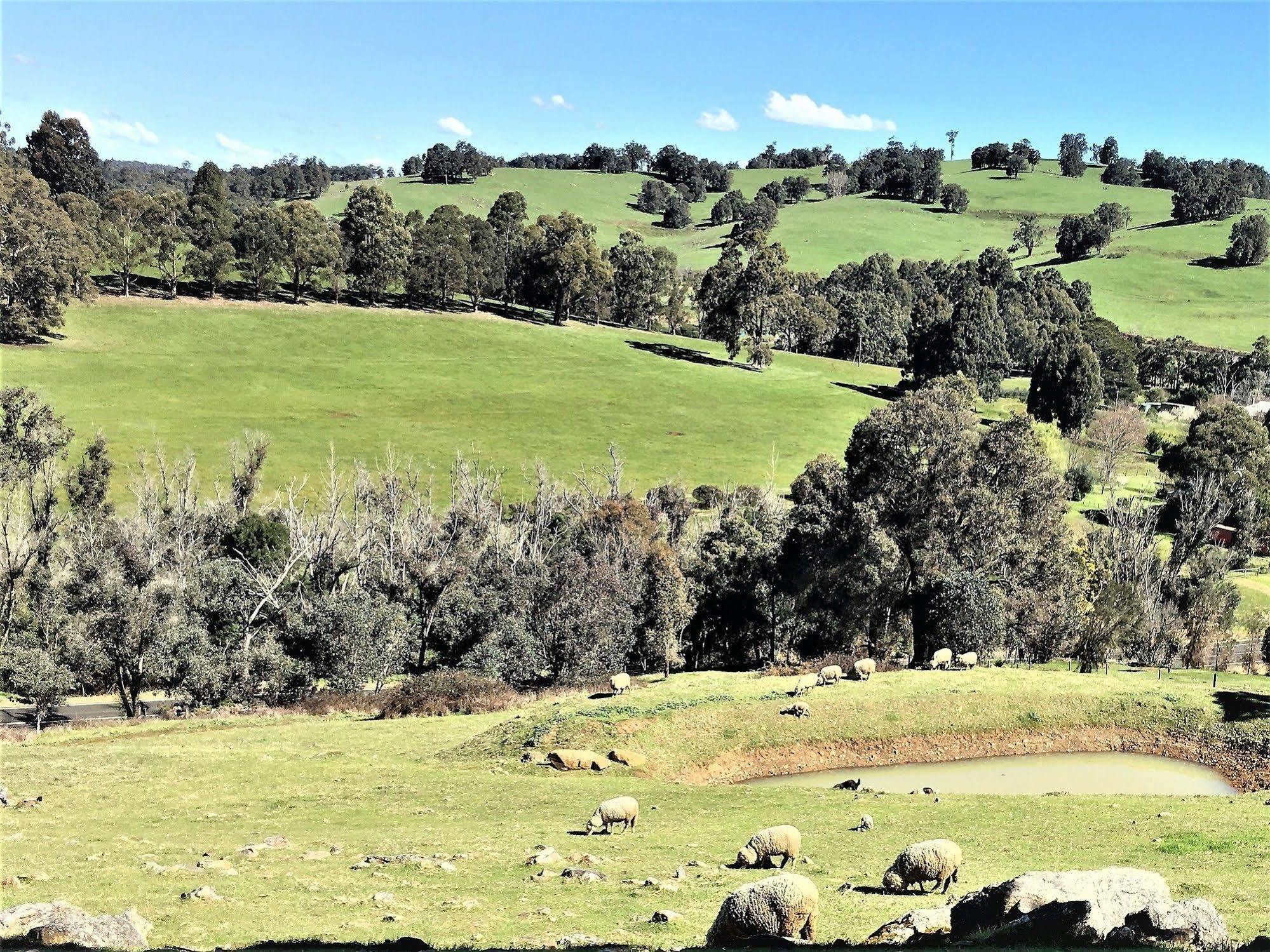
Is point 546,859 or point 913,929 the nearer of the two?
point 913,929

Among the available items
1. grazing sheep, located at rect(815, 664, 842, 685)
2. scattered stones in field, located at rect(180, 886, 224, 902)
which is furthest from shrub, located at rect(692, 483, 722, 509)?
scattered stones in field, located at rect(180, 886, 224, 902)

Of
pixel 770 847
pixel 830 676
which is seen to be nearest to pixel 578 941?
pixel 770 847

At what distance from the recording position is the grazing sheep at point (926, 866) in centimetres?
1856

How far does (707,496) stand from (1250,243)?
152377 mm

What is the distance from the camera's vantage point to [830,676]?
40.4m

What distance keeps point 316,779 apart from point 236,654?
20235mm

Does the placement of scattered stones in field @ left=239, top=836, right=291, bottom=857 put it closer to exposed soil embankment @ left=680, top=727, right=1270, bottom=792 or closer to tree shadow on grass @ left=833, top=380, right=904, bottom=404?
exposed soil embankment @ left=680, top=727, right=1270, bottom=792

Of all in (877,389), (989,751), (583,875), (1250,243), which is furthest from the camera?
(1250,243)

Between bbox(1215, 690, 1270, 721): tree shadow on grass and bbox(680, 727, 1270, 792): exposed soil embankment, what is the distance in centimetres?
121

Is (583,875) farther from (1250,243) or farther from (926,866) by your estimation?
(1250,243)

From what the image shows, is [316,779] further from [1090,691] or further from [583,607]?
[1090,691]

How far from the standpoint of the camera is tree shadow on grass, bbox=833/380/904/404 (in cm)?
12012

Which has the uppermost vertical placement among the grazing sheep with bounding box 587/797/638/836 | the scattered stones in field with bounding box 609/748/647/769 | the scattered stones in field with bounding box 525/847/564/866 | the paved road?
the scattered stones in field with bounding box 525/847/564/866

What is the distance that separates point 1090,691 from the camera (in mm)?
39625
